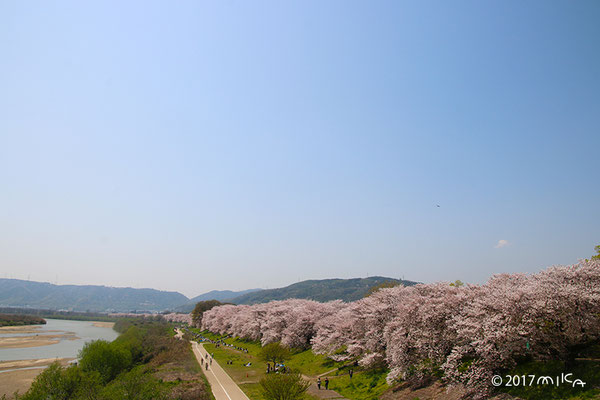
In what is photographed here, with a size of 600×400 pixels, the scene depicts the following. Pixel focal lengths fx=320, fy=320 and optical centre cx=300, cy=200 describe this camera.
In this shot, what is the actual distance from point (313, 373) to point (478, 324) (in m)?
31.9

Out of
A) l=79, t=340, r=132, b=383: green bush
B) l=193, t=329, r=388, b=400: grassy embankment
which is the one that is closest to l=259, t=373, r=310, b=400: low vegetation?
l=193, t=329, r=388, b=400: grassy embankment

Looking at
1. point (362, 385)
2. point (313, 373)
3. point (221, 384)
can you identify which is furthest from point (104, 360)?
point (362, 385)

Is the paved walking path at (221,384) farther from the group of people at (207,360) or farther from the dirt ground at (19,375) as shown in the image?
the dirt ground at (19,375)

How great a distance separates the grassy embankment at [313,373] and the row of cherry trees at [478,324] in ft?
7.23

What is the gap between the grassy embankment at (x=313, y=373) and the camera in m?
36.7

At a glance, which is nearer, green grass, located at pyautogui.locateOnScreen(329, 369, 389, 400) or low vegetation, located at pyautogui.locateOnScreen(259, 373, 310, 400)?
low vegetation, located at pyautogui.locateOnScreen(259, 373, 310, 400)

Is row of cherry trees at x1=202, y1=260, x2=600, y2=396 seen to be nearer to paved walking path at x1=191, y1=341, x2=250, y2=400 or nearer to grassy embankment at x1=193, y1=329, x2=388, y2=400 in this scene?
grassy embankment at x1=193, y1=329, x2=388, y2=400

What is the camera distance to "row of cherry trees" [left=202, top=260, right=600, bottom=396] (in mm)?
21656

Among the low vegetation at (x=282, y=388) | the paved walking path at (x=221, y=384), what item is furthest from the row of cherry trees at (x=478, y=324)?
the paved walking path at (x=221, y=384)

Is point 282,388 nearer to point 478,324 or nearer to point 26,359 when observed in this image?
point 478,324

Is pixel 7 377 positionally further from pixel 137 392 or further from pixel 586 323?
pixel 586 323

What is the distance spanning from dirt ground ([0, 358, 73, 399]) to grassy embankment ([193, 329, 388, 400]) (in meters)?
32.4

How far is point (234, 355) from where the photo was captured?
74.5m

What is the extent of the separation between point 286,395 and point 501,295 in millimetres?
21277
